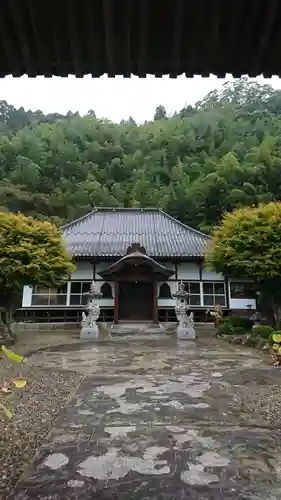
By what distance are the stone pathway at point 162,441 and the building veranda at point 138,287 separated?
10913 millimetres

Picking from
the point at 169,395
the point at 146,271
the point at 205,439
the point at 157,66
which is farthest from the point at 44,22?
the point at 146,271

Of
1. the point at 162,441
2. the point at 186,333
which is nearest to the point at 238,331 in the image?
the point at 186,333

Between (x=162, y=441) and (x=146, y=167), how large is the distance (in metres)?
36.2

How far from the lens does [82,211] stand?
30.9m

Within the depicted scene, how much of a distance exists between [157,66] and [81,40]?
0.62 meters

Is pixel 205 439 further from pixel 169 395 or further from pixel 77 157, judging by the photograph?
pixel 77 157

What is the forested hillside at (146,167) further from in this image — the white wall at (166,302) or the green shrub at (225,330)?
the green shrub at (225,330)

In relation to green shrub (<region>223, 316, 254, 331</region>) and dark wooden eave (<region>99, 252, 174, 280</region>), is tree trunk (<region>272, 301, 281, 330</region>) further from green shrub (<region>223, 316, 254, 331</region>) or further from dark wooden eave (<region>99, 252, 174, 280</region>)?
dark wooden eave (<region>99, 252, 174, 280</region>)

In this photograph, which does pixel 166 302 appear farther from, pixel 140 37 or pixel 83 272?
pixel 140 37

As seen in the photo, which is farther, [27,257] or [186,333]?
[186,333]

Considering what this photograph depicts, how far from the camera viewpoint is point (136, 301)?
65.8 ft

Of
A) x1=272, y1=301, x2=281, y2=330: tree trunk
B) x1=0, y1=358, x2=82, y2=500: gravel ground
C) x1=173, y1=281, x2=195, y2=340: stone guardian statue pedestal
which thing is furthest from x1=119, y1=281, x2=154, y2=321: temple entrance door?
x1=0, y1=358, x2=82, y2=500: gravel ground

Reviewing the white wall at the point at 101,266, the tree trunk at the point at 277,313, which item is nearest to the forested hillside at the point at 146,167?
Result: the white wall at the point at 101,266

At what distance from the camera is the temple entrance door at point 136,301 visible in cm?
1986
